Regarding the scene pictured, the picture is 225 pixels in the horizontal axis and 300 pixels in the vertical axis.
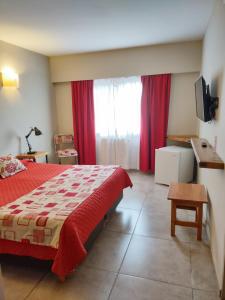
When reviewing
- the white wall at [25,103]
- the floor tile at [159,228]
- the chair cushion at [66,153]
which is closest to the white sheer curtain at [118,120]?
the chair cushion at [66,153]

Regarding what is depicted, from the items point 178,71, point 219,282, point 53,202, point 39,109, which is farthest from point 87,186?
point 178,71

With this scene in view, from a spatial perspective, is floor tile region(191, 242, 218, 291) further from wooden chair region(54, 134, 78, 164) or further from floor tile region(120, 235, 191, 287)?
wooden chair region(54, 134, 78, 164)

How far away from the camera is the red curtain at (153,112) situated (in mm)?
4270

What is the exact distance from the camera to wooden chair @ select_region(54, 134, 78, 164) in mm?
4707

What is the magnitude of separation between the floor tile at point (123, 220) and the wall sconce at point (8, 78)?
2.62m

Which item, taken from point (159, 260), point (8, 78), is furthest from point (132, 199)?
point (8, 78)

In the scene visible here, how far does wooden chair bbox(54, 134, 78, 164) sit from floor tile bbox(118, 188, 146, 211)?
5.27 feet

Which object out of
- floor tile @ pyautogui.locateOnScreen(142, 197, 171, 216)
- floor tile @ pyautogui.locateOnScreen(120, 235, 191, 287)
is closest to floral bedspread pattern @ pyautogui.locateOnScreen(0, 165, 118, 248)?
floor tile @ pyautogui.locateOnScreen(120, 235, 191, 287)

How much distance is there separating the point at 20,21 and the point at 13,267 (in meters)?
2.85

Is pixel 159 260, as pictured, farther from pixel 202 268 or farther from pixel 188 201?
pixel 188 201

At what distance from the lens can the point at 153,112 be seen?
14.5ft

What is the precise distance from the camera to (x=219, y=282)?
68.4 inches

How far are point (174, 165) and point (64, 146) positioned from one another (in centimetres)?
258

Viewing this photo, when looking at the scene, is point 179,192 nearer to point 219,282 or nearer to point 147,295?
point 219,282
